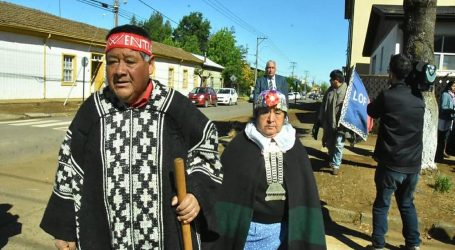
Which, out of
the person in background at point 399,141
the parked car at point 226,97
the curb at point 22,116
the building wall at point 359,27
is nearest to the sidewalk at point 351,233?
the person in background at point 399,141

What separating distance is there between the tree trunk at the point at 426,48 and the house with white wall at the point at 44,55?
15.5m

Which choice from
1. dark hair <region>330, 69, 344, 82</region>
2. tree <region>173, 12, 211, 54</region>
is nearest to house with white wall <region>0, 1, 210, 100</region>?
dark hair <region>330, 69, 344, 82</region>

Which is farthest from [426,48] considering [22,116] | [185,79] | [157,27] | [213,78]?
[157,27]

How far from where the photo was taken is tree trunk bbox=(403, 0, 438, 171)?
800cm

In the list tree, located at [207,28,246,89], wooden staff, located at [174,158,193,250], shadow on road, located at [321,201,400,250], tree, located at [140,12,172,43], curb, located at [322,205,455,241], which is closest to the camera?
wooden staff, located at [174,158,193,250]

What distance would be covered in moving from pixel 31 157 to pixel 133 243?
8.49m

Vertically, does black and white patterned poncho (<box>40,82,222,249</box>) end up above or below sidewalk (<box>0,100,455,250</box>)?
above

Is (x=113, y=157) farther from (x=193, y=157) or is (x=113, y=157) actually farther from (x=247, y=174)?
(x=247, y=174)

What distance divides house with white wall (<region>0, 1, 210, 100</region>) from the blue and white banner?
15.5m

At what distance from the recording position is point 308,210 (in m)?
3.09

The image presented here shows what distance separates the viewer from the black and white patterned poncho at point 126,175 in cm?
222

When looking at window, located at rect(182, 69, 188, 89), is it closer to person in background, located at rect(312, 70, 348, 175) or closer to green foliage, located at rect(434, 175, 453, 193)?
person in background, located at rect(312, 70, 348, 175)

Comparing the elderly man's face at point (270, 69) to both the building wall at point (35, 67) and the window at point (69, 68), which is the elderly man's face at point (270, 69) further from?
the window at point (69, 68)

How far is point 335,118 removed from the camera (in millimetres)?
8102
